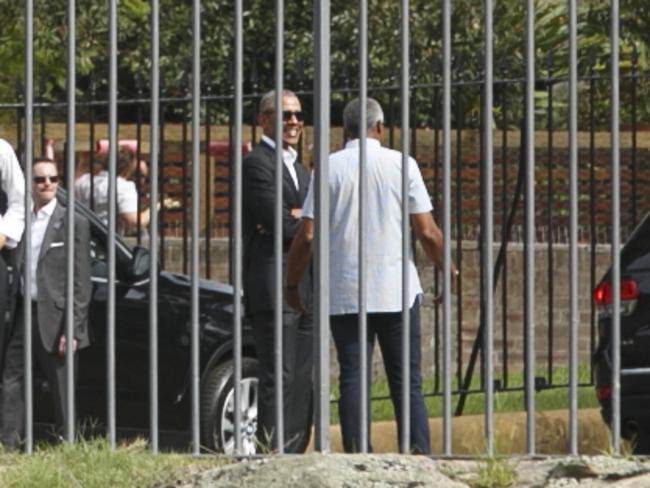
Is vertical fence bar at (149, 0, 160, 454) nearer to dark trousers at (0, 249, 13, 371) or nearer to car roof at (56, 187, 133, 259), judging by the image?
dark trousers at (0, 249, 13, 371)

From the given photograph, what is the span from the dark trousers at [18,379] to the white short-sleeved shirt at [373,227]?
1.31 m

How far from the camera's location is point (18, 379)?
10.5 m

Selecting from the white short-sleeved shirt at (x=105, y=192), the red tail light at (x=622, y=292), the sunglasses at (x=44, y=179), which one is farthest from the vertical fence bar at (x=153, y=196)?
the white short-sleeved shirt at (x=105, y=192)

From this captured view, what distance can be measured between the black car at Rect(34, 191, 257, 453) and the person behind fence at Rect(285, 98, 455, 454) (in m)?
1.44

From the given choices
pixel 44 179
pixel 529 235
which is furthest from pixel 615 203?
pixel 44 179

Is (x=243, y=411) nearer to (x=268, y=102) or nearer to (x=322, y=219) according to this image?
(x=268, y=102)

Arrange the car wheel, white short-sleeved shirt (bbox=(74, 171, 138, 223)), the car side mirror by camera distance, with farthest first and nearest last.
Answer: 1. white short-sleeved shirt (bbox=(74, 171, 138, 223))
2. the car wheel
3. the car side mirror

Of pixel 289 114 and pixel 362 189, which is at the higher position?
pixel 289 114

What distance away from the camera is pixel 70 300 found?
876cm

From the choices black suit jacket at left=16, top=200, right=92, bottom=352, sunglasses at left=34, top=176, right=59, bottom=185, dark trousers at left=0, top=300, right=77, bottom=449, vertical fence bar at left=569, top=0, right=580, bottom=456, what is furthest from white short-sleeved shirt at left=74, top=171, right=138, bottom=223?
vertical fence bar at left=569, top=0, right=580, bottom=456

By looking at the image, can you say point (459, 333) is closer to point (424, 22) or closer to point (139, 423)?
point (139, 423)

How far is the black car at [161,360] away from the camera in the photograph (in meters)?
11.3

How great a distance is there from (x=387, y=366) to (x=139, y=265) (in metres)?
2.15

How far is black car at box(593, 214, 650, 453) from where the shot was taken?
403 inches
